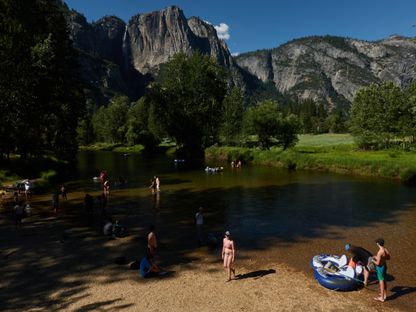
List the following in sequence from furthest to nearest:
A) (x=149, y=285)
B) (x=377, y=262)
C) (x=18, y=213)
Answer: (x=18, y=213), (x=149, y=285), (x=377, y=262)

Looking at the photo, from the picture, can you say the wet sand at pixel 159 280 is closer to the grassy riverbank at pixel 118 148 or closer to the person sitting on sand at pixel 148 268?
the person sitting on sand at pixel 148 268

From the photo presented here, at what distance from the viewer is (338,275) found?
17516 millimetres

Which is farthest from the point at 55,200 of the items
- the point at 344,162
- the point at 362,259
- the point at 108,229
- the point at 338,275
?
the point at 344,162

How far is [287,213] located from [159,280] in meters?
17.6

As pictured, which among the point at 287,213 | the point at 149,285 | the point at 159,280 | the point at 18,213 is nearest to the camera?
the point at 149,285

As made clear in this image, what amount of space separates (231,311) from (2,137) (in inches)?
1746

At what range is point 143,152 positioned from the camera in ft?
399

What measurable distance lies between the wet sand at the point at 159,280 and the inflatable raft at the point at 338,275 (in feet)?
1.07

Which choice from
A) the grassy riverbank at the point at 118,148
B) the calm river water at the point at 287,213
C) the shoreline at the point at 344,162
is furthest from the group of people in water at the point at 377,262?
the grassy riverbank at the point at 118,148

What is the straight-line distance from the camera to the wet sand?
15.8 metres

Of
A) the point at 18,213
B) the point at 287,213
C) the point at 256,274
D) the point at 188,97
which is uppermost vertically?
the point at 188,97

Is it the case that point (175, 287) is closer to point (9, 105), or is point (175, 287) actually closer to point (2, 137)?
point (9, 105)

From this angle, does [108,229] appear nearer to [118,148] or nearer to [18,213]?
[18,213]

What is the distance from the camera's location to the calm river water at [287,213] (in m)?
22.8
